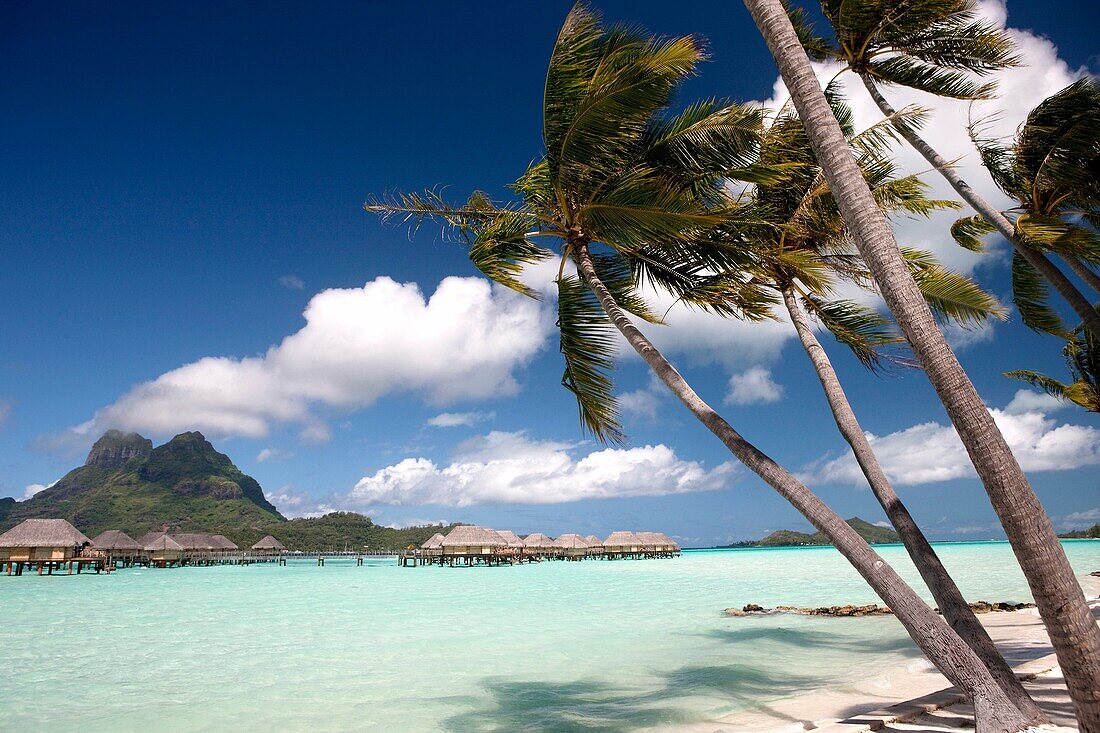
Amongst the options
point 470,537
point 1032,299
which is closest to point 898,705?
point 1032,299

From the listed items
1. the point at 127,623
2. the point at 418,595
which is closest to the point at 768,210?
the point at 127,623

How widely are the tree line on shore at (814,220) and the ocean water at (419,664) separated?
11.9 feet

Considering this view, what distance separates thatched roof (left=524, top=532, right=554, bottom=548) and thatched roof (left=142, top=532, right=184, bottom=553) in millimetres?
28300

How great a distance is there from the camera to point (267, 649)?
11641mm

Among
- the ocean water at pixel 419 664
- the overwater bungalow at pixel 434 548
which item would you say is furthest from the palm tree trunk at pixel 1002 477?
the overwater bungalow at pixel 434 548

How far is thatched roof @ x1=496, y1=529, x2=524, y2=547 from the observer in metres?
56.2

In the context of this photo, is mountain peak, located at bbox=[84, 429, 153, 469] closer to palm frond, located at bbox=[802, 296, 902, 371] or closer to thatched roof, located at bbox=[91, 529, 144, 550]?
thatched roof, located at bbox=[91, 529, 144, 550]

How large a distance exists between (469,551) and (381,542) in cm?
4677

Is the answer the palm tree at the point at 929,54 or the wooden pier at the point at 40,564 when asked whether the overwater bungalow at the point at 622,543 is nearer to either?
the wooden pier at the point at 40,564

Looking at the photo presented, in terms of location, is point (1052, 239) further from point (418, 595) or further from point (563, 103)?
point (418, 595)

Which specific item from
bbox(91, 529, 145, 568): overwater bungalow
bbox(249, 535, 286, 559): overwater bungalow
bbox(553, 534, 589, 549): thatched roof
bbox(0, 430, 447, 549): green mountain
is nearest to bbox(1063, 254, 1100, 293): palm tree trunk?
bbox(91, 529, 145, 568): overwater bungalow

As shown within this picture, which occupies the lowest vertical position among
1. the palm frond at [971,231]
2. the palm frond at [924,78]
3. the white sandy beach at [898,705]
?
the white sandy beach at [898,705]

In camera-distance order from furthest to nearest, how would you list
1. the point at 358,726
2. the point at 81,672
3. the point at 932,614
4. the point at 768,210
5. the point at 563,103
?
Result: the point at 81,672, the point at 358,726, the point at 768,210, the point at 563,103, the point at 932,614

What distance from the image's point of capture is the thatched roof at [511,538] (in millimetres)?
56153
